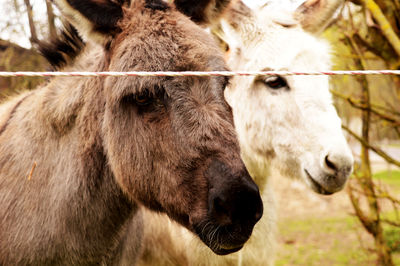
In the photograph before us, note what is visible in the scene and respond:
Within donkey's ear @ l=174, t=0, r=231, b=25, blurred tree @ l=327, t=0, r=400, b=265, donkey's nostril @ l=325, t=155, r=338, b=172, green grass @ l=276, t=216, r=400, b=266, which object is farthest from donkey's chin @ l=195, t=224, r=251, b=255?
green grass @ l=276, t=216, r=400, b=266

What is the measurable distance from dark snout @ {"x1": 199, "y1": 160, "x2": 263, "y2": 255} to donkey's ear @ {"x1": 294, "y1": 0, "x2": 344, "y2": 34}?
2211mm

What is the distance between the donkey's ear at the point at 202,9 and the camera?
9.34 feet

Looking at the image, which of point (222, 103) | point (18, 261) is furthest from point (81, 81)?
point (18, 261)

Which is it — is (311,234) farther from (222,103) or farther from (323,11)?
(222,103)

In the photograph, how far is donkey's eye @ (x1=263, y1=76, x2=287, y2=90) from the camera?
3277 mm

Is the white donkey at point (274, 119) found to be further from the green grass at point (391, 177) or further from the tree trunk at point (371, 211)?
the green grass at point (391, 177)

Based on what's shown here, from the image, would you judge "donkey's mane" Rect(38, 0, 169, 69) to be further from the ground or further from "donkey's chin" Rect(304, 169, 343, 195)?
the ground

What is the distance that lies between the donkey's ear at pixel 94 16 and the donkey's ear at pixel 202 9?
45 centimetres

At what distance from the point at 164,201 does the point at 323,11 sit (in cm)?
247

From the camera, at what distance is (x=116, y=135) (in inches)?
95.7

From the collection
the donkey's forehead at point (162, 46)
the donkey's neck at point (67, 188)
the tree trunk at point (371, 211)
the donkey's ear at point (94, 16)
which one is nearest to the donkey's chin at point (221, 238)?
the donkey's neck at point (67, 188)

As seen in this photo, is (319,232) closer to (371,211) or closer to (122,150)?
(371,211)

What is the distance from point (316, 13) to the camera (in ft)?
12.3

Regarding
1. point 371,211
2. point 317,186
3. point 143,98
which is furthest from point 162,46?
point 371,211
